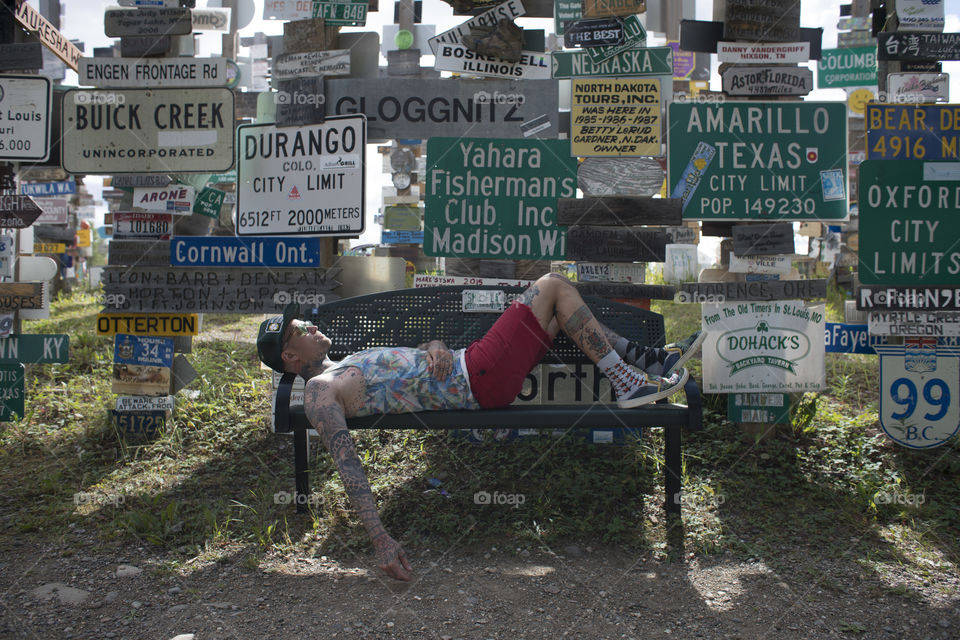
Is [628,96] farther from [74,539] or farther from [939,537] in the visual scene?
[74,539]

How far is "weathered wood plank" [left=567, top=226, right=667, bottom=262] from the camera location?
504 cm

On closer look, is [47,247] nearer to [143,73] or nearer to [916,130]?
[143,73]

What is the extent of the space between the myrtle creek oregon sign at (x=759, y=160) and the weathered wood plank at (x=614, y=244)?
1.12ft

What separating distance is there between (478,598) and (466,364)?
3.81 feet

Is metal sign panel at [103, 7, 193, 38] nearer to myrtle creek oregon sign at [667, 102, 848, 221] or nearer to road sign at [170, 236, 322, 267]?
road sign at [170, 236, 322, 267]

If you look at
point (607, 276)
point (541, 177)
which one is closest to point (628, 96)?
point (541, 177)

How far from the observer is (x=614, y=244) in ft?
16.6

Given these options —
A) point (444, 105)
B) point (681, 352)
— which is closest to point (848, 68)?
point (444, 105)

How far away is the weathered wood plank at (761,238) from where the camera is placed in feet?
15.8

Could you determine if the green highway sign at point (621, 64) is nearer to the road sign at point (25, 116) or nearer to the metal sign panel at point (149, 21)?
the metal sign panel at point (149, 21)

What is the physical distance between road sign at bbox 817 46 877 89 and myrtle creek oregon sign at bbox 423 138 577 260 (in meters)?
8.52

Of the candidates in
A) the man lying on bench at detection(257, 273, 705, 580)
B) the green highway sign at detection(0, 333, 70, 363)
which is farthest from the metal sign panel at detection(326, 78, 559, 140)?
the green highway sign at detection(0, 333, 70, 363)

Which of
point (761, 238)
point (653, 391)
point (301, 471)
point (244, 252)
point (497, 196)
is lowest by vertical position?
point (301, 471)

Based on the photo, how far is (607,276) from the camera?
513 cm
